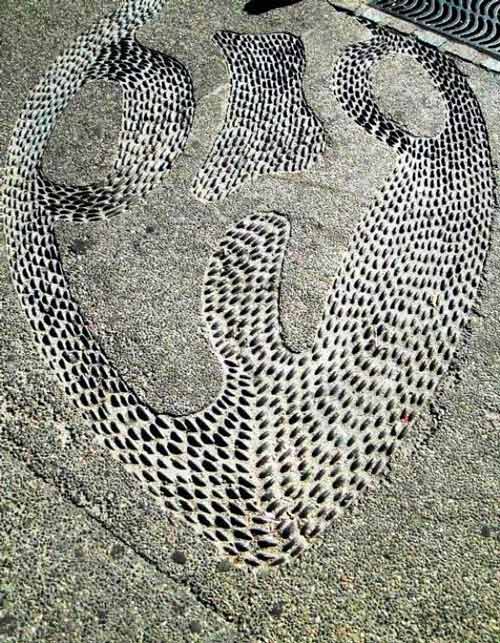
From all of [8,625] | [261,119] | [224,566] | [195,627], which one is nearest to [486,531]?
[224,566]

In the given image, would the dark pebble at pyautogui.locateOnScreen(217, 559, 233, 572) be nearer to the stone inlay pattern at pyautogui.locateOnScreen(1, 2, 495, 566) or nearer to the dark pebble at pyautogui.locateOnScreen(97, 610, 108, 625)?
the stone inlay pattern at pyautogui.locateOnScreen(1, 2, 495, 566)

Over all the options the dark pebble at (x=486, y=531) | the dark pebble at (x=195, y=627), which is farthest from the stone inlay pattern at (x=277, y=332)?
the dark pebble at (x=486, y=531)

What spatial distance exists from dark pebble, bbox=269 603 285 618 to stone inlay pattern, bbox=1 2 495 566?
0.55 ft

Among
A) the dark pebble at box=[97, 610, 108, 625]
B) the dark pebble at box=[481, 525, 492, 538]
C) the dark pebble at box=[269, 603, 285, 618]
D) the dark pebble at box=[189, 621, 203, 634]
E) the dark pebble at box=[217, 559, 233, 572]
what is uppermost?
the dark pebble at box=[481, 525, 492, 538]

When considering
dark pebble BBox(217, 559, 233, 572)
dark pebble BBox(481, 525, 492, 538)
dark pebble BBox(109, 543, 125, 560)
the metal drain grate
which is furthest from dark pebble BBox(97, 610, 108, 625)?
the metal drain grate

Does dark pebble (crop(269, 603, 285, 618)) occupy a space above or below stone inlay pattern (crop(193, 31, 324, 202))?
below

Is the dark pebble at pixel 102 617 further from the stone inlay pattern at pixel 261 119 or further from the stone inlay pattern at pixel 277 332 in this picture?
the stone inlay pattern at pixel 261 119

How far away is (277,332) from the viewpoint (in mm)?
3541

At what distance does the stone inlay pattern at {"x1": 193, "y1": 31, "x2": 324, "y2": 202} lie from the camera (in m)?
4.31

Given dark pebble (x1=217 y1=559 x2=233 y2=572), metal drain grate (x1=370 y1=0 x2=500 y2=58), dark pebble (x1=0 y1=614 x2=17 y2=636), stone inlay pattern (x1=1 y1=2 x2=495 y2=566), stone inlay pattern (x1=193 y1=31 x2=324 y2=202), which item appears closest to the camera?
dark pebble (x1=0 y1=614 x2=17 y2=636)

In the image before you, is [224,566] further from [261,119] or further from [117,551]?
[261,119]

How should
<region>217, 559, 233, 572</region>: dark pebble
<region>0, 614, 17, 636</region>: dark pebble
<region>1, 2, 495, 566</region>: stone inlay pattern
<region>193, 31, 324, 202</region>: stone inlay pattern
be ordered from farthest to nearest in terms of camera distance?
<region>193, 31, 324, 202</region>: stone inlay pattern
<region>1, 2, 495, 566</region>: stone inlay pattern
<region>217, 559, 233, 572</region>: dark pebble
<region>0, 614, 17, 636</region>: dark pebble

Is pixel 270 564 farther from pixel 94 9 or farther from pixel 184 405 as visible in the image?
pixel 94 9

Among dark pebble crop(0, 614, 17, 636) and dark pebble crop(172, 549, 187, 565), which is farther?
dark pebble crop(172, 549, 187, 565)
